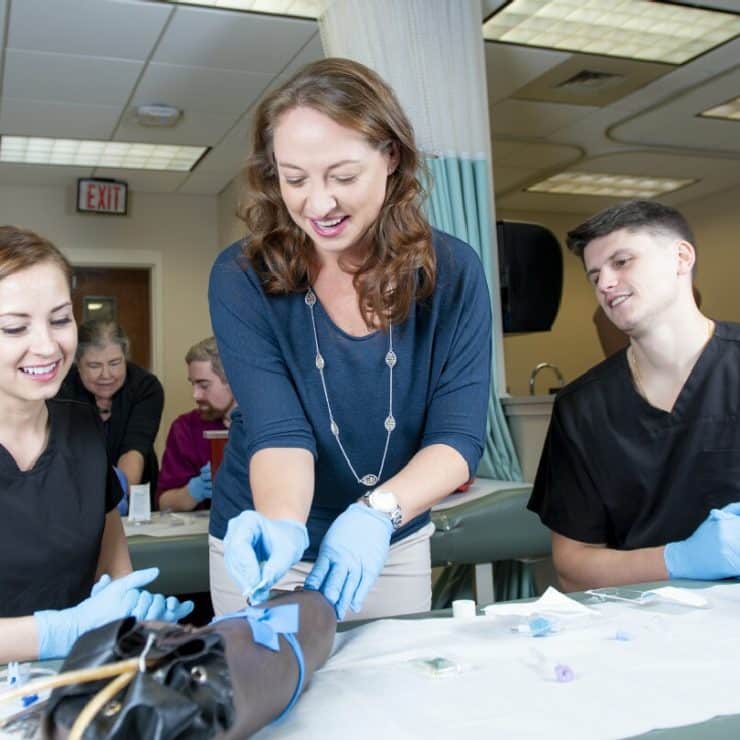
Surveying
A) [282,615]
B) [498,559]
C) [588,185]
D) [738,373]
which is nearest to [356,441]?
[282,615]

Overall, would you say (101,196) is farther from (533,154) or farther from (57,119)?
(533,154)

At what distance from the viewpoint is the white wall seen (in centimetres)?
608

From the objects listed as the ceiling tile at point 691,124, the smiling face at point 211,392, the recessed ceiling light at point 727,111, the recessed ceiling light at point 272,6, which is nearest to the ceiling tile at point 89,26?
the recessed ceiling light at point 272,6

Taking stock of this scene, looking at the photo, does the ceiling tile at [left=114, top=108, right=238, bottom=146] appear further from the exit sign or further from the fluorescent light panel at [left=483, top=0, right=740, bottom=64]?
the fluorescent light panel at [left=483, top=0, right=740, bottom=64]

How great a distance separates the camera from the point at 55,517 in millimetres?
1391

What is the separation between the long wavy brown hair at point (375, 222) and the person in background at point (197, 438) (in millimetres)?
1628

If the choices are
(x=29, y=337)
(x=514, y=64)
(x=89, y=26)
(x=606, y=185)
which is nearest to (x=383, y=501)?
(x=29, y=337)

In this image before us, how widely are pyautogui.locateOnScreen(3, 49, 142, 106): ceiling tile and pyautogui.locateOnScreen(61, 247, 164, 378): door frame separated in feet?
6.08

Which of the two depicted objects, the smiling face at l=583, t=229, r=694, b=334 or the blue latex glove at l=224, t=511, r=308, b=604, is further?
the smiling face at l=583, t=229, r=694, b=334

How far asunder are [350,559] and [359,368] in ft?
1.05

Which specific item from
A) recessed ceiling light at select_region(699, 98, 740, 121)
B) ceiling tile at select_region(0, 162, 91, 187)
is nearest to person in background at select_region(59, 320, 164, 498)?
ceiling tile at select_region(0, 162, 91, 187)

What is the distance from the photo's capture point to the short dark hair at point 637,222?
1.68m

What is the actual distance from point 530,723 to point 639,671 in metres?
0.18

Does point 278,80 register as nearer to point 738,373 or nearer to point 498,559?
point 498,559
